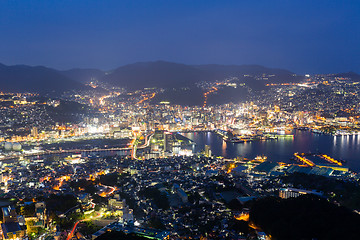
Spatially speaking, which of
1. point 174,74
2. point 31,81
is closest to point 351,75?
point 174,74

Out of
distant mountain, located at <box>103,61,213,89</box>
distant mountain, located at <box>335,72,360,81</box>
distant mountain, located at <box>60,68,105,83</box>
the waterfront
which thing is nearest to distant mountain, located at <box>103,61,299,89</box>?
distant mountain, located at <box>103,61,213,89</box>

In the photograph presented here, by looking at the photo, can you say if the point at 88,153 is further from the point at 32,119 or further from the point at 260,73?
the point at 260,73

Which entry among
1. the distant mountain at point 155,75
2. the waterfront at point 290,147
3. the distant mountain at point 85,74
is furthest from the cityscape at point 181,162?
the distant mountain at point 85,74

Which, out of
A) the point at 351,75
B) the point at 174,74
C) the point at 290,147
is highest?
the point at 174,74

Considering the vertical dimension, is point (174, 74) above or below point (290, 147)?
above

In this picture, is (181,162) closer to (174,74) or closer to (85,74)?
(174,74)

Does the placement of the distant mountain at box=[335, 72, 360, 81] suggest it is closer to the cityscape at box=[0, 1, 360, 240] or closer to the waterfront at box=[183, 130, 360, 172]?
the cityscape at box=[0, 1, 360, 240]
